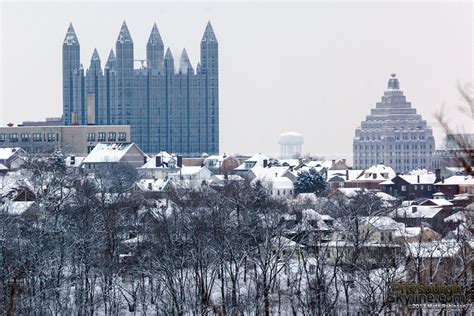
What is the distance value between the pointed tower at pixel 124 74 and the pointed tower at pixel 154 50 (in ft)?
9.10

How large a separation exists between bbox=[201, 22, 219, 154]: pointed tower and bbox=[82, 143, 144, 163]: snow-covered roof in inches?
2330

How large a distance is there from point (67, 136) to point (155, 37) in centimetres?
5587

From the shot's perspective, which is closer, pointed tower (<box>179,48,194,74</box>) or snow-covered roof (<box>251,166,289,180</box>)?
snow-covered roof (<box>251,166,289,180</box>)

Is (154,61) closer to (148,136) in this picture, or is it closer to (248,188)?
(148,136)

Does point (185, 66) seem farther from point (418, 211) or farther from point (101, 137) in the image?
point (418, 211)

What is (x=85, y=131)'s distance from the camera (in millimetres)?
138750

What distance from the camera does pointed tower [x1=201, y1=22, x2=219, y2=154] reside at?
188125 mm

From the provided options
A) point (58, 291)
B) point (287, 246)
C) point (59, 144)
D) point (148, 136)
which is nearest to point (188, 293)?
point (58, 291)

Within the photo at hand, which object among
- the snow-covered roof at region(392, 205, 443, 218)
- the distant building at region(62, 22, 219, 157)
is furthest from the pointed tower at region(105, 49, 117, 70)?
the snow-covered roof at region(392, 205, 443, 218)

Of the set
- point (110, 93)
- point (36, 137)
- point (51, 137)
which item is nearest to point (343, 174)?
point (51, 137)

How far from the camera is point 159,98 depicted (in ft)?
626

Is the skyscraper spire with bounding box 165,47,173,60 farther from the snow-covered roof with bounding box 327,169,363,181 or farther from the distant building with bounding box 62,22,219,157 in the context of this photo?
the snow-covered roof with bounding box 327,169,363,181

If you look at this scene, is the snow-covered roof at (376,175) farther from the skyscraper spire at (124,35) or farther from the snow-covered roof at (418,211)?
the skyscraper spire at (124,35)

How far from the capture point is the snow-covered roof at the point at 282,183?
340ft
